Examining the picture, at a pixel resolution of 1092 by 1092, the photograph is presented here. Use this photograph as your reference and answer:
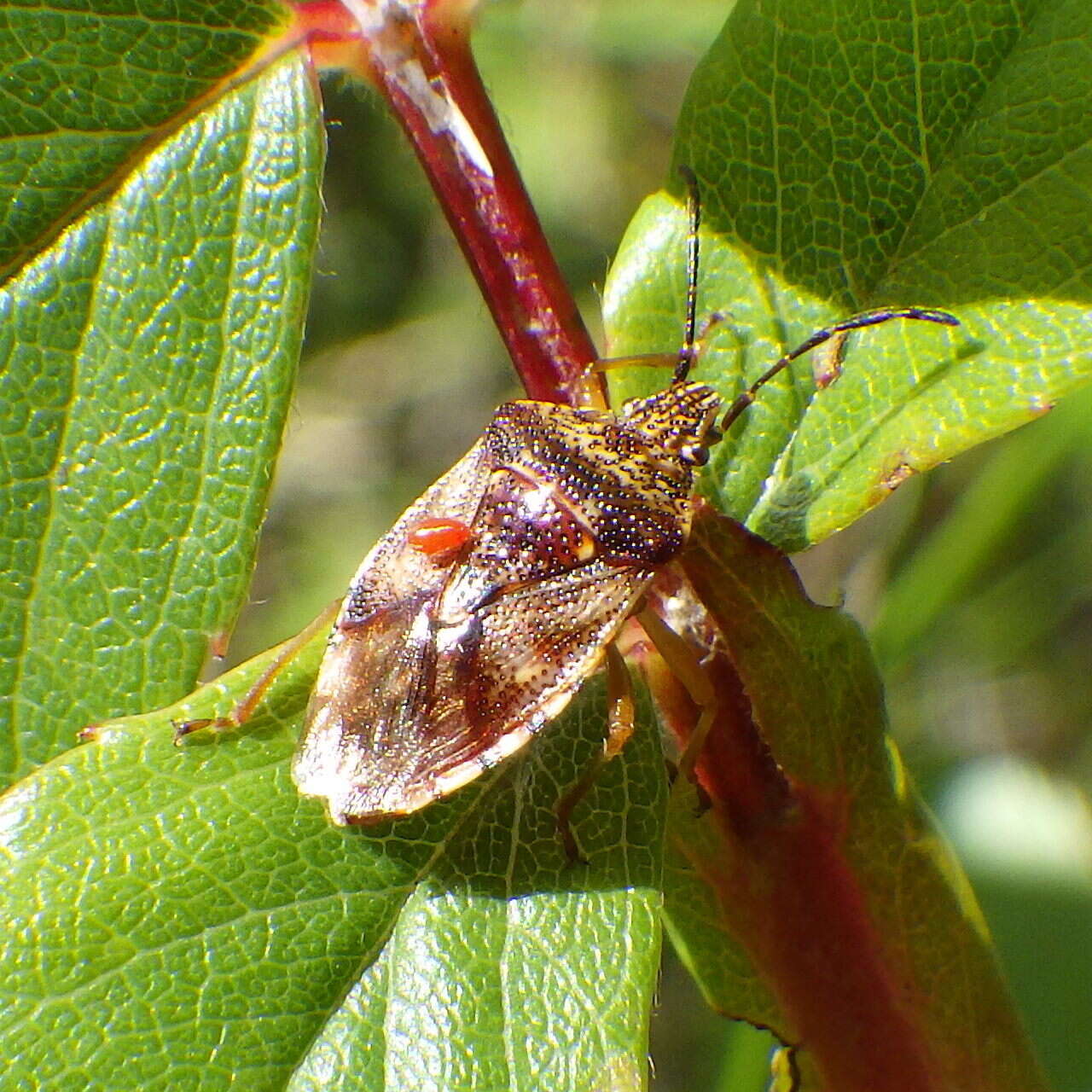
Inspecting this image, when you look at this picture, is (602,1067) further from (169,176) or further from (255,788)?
(169,176)

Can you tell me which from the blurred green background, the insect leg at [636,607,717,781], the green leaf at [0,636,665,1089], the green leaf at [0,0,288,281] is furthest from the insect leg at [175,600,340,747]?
the blurred green background

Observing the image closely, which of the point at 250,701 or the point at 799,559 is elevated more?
the point at 799,559

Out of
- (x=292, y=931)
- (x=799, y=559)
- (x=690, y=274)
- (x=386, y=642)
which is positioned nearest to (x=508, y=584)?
(x=386, y=642)

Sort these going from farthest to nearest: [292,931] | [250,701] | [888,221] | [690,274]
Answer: [690,274]
[888,221]
[250,701]
[292,931]

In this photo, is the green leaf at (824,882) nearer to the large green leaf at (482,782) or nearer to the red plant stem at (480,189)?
the large green leaf at (482,782)

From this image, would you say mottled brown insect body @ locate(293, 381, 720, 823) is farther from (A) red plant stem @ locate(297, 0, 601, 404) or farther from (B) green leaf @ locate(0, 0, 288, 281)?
(B) green leaf @ locate(0, 0, 288, 281)

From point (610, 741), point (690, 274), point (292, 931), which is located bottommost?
point (292, 931)

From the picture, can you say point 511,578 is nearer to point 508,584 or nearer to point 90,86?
point 508,584
